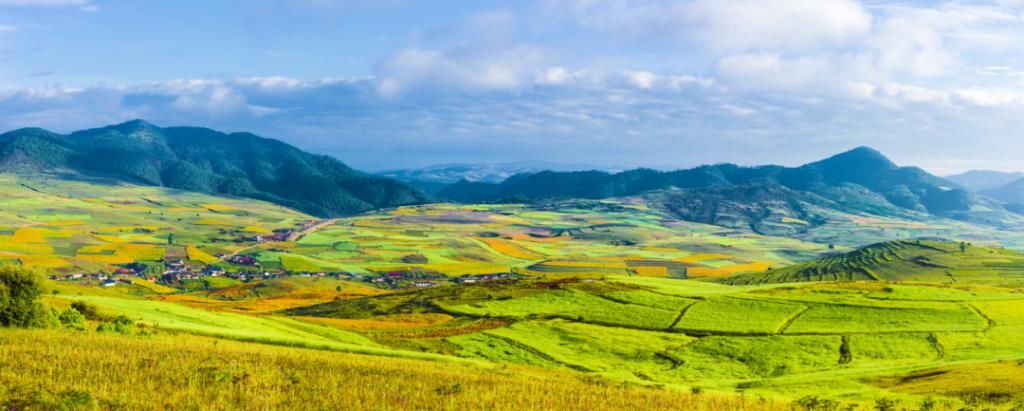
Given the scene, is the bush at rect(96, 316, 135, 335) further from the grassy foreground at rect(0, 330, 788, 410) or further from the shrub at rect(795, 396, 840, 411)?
the shrub at rect(795, 396, 840, 411)

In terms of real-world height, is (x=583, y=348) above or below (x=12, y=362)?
below

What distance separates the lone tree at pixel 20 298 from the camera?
126 ft

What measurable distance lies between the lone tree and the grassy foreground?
647cm

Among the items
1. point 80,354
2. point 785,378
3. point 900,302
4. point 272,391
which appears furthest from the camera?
point 900,302

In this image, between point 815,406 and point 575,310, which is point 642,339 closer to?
point 575,310

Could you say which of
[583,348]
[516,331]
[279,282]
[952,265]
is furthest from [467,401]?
[952,265]

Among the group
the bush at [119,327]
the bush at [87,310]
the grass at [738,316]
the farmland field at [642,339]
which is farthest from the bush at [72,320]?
the grass at [738,316]

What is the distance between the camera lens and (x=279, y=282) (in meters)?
192

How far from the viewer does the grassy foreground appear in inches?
821

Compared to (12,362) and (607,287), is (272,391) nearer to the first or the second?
(12,362)

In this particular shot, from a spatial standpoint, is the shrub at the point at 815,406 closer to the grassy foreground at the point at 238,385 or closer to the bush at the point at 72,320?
the grassy foreground at the point at 238,385

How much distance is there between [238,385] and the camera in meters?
24.0

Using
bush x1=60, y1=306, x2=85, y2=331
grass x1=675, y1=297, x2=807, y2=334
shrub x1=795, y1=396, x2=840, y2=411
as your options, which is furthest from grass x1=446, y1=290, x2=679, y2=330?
bush x1=60, y1=306, x2=85, y2=331

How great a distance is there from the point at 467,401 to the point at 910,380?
3859 centimetres
